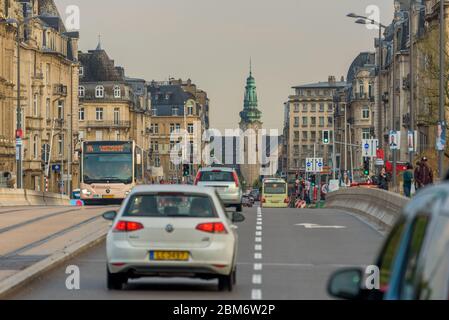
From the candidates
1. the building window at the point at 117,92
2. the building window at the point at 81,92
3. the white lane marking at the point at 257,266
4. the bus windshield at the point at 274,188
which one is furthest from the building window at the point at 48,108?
the white lane marking at the point at 257,266

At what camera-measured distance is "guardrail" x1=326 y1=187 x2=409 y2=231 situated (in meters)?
33.3

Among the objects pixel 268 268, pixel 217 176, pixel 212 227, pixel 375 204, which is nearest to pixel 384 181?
pixel 217 176

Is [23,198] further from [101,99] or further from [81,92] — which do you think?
[101,99]

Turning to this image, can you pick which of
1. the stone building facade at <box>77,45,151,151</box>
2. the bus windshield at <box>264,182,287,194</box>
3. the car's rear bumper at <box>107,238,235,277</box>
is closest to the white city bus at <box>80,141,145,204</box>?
the car's rear bumper at <box>107,238,235,277</box>

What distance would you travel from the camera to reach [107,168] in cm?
5650

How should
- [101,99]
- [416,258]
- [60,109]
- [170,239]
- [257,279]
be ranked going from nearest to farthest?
[416,258], [170,239], [257,279], [60,109], [101,99]

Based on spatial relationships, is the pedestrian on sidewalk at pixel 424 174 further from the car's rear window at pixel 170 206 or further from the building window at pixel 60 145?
the building window at pixel 60 145

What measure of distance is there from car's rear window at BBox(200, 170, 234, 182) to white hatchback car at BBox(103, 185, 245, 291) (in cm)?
2848

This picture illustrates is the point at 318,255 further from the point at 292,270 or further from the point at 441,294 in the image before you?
the point at 441,294

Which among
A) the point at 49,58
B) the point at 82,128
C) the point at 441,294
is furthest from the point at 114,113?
the point at 441,294

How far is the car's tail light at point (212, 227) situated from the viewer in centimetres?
1627

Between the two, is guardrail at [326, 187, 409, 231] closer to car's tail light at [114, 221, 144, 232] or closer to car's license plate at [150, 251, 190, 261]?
car's license plate at [150, 251, 190, 261]

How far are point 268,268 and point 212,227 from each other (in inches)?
189
